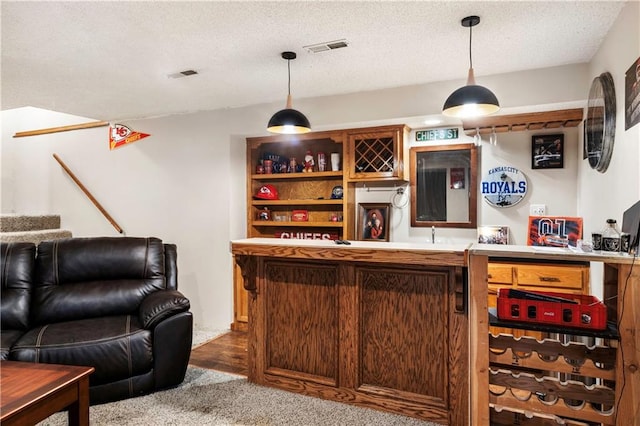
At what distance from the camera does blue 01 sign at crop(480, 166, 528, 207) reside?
3.63 metres

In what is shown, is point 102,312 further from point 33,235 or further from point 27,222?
point 27,222

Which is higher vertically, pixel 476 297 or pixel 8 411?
pixel 476 297

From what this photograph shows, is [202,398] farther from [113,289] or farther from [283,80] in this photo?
[283,80]

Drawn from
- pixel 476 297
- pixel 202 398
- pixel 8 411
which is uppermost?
pixel 476 297

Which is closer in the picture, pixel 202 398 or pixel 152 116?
pixel 202 398

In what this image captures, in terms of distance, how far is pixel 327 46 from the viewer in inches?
105

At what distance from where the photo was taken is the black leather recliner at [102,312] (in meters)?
2.50

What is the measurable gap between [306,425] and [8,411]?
1.47m

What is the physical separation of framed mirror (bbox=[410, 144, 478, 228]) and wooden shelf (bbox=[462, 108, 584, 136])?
11.7 inches

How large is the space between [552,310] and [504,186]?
216cm

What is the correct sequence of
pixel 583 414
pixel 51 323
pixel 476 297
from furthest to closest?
1. pixel 51 323
2. pixel 476 297
3. pixel 583 414

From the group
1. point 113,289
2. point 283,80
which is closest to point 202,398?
point 113,289

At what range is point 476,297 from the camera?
1.94m

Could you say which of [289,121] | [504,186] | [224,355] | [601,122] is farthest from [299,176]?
[601,122]
